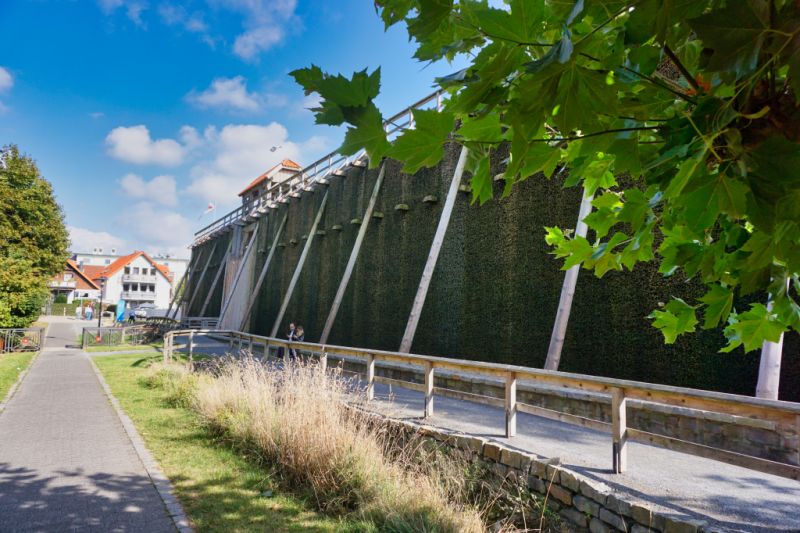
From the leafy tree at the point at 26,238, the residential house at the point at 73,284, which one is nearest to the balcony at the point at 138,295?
the residential house at the point at 73,284

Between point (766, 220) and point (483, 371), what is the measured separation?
553 cm

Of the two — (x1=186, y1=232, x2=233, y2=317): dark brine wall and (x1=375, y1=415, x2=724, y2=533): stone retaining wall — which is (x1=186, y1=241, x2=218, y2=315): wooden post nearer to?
(x1=186, y1=232, x2=233, y2=317): dark brine wall

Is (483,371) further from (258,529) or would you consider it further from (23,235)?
(23,235)

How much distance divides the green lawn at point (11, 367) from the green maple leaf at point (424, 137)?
43.3 ft

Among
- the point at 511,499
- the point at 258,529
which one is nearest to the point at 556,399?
the point at 511,499

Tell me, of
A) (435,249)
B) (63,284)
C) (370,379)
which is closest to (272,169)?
(435,249)

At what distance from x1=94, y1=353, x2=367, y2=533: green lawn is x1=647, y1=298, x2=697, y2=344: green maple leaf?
3.60 meters

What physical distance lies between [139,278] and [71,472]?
7612cm

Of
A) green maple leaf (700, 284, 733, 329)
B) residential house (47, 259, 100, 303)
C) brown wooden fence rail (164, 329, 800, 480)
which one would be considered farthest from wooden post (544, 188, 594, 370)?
residential house (47, 259, 100, 303)

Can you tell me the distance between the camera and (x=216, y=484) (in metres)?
5.46

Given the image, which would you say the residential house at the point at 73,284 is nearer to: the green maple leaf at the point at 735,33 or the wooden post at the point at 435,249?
the wooden post at the point at 435,249

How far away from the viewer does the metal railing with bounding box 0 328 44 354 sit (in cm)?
2002

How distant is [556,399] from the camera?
25.5 feet

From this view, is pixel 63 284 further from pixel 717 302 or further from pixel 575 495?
pixel 717 302
